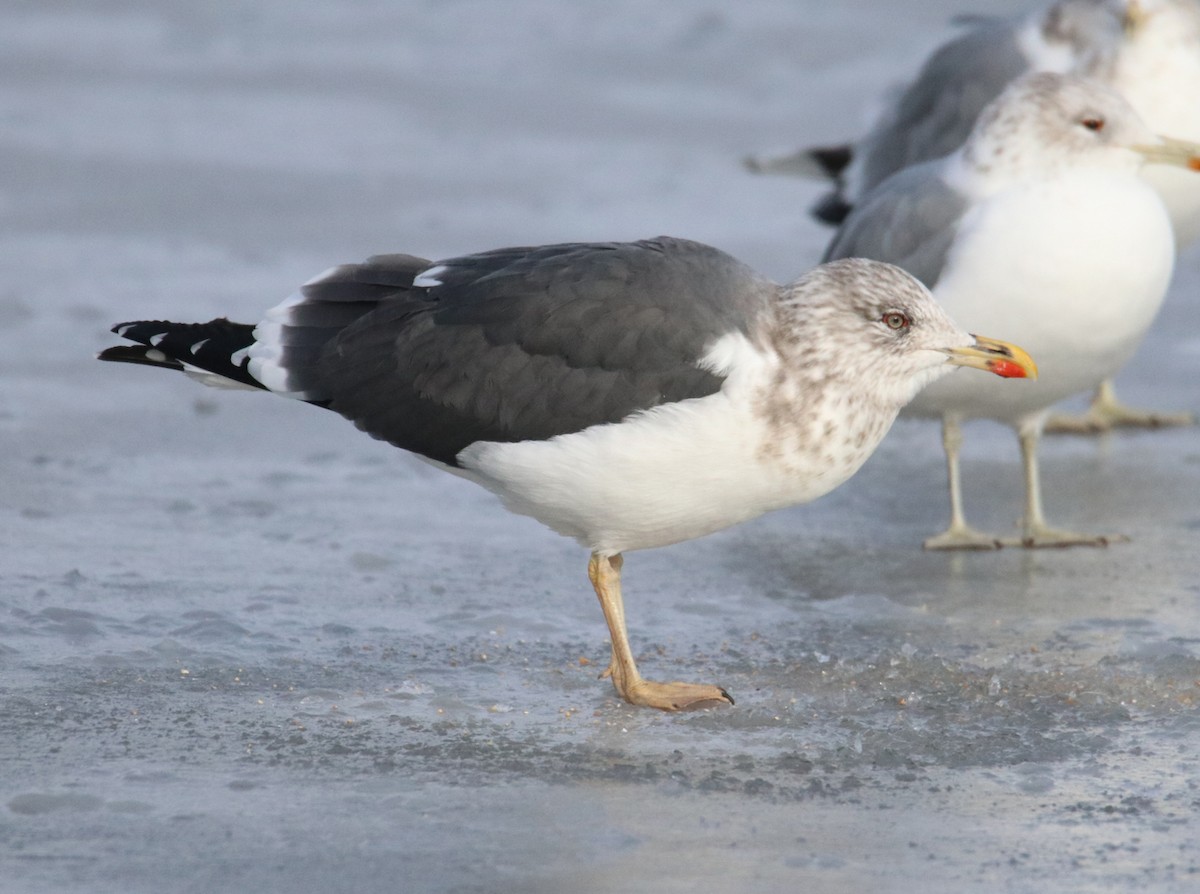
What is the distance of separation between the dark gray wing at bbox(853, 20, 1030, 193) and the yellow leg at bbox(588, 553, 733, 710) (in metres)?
3.47

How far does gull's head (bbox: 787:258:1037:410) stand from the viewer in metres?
4.46

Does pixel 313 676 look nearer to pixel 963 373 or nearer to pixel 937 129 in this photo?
pixel 963 373

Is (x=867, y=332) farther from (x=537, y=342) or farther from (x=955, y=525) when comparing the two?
(x=955, y=525)

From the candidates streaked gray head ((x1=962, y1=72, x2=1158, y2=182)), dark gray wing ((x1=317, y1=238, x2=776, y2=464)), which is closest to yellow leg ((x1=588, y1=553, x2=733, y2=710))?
dark gray wing ((x1=317, y1=238, x2=776, y2=464))

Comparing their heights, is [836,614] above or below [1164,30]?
below

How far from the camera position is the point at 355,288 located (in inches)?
191

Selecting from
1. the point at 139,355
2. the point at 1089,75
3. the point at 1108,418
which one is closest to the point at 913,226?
the point at 1108,418

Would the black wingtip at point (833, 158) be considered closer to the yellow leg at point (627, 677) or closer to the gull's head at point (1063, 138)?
the gull's head at point (1063, 138)

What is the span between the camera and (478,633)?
4.82 metres

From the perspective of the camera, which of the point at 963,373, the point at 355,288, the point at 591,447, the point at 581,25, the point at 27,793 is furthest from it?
the point at 581,25

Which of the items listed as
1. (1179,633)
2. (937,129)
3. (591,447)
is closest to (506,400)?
(591,447)

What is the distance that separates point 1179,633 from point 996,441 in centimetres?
228

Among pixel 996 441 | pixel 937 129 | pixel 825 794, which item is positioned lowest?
pixel 825 794

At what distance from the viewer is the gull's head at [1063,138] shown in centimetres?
604
